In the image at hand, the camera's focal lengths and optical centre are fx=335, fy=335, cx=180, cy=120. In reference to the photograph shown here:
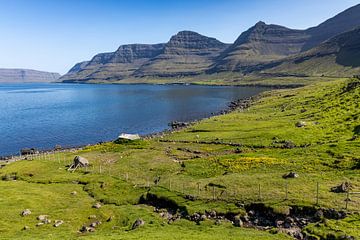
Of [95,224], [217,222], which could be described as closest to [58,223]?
[95,224]

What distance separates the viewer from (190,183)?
178ft

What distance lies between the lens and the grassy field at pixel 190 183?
1582 inches

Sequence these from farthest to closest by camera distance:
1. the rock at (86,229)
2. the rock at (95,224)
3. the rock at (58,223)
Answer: the rock at (95,224), the rock at (58,223), the rock at (86,229)

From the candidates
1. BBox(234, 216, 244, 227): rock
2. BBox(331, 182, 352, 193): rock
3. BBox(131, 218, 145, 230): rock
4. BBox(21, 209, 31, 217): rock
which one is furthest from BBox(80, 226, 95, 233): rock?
BBox(331, 182, 352, 193): rock

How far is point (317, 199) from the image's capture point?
137 ft

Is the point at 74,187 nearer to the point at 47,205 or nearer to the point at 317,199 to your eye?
the point at 47,205

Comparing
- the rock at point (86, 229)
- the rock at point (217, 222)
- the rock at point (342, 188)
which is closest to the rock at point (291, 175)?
the rock at point (342, 188)

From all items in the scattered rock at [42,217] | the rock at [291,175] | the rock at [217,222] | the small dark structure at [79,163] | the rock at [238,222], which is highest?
the rock at [291,175]

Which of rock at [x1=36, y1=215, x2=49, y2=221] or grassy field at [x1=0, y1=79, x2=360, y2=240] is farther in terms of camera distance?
rock at [x1=36, y1=215, x2=49, y2=221]

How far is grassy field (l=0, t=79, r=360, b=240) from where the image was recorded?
4019 cm

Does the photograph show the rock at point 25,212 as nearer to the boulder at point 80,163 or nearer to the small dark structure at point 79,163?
the small dark structure at point 79,163

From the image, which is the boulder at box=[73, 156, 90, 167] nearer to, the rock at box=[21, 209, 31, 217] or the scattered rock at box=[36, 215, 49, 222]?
the rock at box=[21, 209, 31, 217]

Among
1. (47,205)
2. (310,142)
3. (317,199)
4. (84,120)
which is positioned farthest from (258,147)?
(84,120)

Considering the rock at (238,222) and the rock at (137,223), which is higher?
the rock at (238,222)
